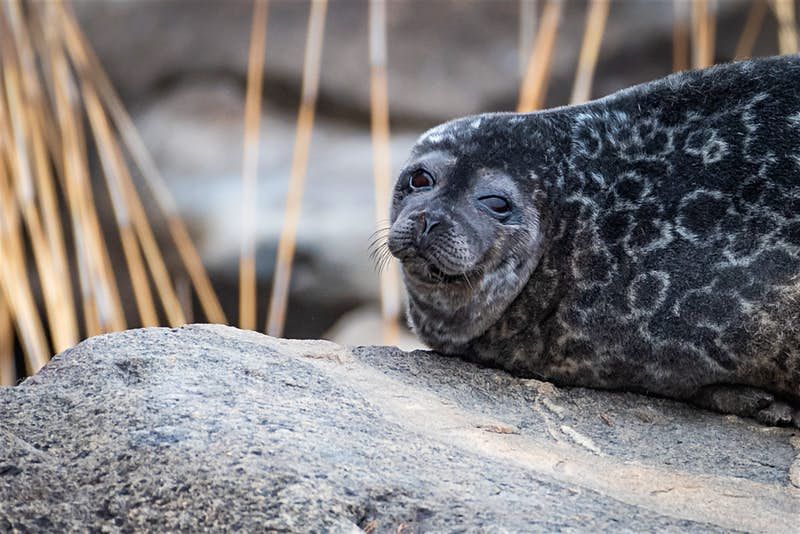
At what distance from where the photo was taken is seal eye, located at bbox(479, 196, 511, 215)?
387 cm

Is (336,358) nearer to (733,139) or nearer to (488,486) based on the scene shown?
(488,486)

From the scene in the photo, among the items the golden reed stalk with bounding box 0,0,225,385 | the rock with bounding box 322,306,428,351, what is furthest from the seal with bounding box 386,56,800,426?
the rock with bounding box 322,306,428,351

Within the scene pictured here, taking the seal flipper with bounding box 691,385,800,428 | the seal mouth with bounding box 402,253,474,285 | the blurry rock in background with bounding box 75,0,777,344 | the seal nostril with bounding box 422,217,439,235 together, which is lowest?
the seal flipper with bounding box 691,385,800,428

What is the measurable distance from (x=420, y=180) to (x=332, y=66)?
4.46 meters

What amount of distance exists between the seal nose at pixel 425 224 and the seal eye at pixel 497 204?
0.74 ft

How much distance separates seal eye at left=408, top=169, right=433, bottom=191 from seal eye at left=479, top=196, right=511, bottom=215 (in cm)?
22

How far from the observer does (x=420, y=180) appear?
13.1ft

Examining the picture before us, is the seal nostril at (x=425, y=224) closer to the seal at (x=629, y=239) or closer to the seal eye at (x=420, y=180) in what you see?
Result: the seal at (x=629, y=239)

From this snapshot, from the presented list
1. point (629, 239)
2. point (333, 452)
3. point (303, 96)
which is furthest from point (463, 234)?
point (303, 96)

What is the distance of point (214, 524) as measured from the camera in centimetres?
248

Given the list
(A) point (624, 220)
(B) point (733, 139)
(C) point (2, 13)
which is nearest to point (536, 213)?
(A) point (624, 220)

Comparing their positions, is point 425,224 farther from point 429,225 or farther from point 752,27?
point 752,27

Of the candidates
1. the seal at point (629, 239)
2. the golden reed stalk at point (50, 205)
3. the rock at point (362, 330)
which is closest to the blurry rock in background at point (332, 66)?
the rock at point (362, 330)

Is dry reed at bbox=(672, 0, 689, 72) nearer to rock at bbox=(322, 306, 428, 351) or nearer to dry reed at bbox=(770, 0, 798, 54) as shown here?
dry reed at bbox=(770, 0, 798, 54)
